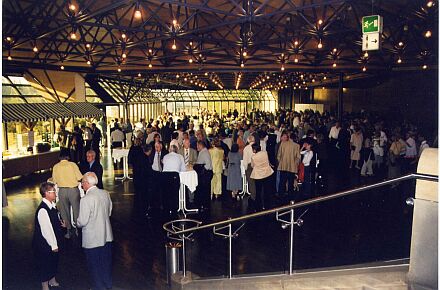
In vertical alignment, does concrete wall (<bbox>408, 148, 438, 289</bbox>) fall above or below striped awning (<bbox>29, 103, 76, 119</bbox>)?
below

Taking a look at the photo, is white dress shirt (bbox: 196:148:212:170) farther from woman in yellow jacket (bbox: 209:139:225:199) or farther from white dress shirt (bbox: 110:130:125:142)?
white dress shirt (bbox: 110:130:125:142)

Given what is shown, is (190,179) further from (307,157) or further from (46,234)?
(46,234)

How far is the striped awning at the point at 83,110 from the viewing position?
735 inches

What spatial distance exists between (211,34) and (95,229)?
52.3 ft

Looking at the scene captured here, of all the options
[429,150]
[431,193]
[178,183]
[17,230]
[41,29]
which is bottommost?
[17,230]

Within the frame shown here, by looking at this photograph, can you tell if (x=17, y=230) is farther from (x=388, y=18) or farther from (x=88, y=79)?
(x=88, y=79)

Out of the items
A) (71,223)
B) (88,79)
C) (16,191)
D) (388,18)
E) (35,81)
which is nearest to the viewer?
(71,223)

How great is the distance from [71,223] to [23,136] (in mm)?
8439

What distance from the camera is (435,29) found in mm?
15398

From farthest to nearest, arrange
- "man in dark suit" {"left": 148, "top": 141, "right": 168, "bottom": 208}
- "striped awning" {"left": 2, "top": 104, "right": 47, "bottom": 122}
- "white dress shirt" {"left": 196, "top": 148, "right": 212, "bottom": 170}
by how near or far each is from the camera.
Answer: "striped awning" {"left": 2, "top": 104, "right": 47, "bottom": 122} < "white dress shirt" {"left": 196, "top": 148, "right": 212, "bottom": 170} < "man in dark suit" {"left": 148, "top": 141, "right": 168, "bottom": 208}

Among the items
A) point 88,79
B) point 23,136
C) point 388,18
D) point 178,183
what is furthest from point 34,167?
point 388,18

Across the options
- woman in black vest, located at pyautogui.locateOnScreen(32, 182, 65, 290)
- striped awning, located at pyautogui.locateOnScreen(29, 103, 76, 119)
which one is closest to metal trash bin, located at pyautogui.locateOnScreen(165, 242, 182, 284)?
woman in black vest, located at pyautogui.locateOnScreen(32, 182, 65, 290)

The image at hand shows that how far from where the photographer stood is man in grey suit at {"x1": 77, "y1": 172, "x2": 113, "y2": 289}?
5.40 m

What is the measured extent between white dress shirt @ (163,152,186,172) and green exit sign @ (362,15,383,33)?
562 centimetres
